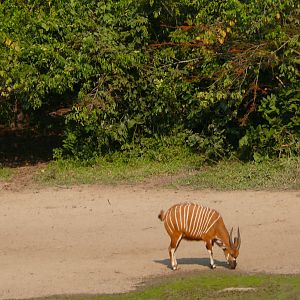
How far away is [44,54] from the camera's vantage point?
16.4m

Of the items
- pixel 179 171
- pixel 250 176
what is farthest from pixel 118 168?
pixel 250 176

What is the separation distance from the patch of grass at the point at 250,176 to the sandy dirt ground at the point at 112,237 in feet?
1.37

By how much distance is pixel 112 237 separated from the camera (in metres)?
12.1

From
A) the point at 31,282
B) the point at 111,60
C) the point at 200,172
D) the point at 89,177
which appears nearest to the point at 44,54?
the point at 111,60

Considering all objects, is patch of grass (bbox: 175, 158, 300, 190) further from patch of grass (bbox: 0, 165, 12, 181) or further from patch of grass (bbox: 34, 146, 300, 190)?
patch of grass (bbox: 0, 165, 12, 181)

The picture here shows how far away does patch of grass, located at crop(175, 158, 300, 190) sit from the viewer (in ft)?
47.3

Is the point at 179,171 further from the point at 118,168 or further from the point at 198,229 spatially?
the point at 198,229

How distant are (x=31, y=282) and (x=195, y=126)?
Result: 7.70m

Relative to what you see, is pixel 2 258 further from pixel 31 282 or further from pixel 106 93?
pixel 106 93

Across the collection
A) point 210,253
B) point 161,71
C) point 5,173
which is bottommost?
point 5,173

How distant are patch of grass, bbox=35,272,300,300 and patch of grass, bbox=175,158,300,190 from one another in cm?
430

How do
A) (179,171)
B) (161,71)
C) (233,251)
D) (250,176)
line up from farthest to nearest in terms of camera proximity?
(161,71)
(179,171)
(250,176)
(233,251)

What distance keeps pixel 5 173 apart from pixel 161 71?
353cm

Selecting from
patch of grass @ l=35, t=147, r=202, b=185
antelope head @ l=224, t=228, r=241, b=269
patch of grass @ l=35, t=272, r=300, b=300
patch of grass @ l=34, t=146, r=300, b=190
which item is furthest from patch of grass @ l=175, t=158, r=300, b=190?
patch of grass @ l=35, t=272, r=300, b=300
